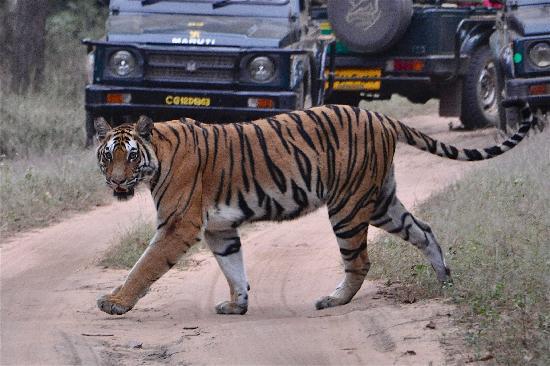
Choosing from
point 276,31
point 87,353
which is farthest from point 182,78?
point 87,353

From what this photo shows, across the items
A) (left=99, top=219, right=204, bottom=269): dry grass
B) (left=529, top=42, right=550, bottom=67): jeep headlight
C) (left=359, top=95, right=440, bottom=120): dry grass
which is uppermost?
(left=529, top=42, right=550, bottom=67): jeep headlight

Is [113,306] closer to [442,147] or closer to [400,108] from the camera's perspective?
[442,147]

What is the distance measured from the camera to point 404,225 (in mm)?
7953

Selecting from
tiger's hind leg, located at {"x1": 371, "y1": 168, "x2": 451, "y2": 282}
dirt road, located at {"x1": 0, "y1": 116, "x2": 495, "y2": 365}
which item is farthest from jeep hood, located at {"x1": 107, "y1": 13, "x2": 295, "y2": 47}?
tiger's hind leg, located at {"x1": 371, "y1": 168, "x2": 451, "y2": 282}

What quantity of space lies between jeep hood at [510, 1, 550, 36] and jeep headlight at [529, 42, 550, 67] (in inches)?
5.4

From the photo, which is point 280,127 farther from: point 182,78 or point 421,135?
point 182,78

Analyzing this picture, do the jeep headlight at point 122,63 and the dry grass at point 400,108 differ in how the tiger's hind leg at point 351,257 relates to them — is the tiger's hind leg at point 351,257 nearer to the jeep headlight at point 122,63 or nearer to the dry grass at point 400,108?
the jeep headlight at point 122,63

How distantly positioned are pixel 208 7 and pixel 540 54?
324 cm

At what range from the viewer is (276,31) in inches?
526

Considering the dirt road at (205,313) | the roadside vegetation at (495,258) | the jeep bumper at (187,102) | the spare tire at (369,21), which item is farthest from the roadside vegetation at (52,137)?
the roadside vegetation at (495,258)

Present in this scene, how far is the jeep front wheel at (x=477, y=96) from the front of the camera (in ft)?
53.5

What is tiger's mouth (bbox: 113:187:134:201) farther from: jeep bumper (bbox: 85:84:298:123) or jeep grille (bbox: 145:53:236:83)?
jeep grille (bbox: 145:53:236:83)

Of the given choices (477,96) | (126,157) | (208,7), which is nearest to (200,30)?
(208,7)

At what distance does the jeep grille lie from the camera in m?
13.0
